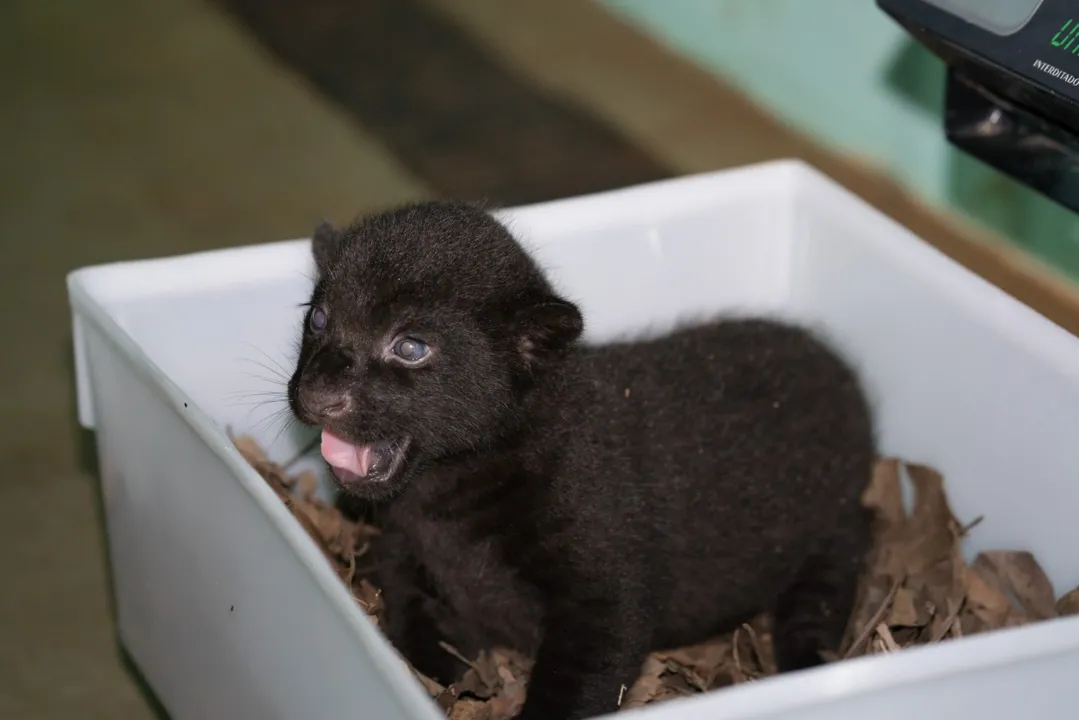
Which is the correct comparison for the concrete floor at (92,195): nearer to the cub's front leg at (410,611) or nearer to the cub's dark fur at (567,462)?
the cub's front leg at (410,611)

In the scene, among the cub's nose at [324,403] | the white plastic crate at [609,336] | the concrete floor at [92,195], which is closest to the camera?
the white plastic crate at [609,336]

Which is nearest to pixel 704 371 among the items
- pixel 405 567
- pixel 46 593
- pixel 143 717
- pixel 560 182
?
pixel 405 567

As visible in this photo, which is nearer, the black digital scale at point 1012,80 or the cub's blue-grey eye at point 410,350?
→ the cub's blue-grey eye at point 410,350

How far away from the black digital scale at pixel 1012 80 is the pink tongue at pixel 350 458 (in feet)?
2.74

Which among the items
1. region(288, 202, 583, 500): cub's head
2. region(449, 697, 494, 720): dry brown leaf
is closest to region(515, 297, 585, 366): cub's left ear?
region(288, 202, 583, 500): cub's head

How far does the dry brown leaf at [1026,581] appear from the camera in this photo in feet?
5.36

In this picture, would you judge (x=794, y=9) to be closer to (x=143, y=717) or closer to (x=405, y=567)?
(x=405, y=567)

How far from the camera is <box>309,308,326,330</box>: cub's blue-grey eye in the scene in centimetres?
146

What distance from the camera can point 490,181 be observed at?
9.96 ft

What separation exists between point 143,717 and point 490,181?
1.52m

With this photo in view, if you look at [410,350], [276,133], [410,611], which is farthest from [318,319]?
[276,133]

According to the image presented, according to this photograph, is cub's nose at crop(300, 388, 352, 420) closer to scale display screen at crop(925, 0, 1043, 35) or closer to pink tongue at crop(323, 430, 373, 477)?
pink tongue at crop(323, 430, 373, 477)

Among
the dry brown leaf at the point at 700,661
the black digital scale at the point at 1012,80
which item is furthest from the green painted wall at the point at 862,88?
the dry brown leaf at the point at 700,661

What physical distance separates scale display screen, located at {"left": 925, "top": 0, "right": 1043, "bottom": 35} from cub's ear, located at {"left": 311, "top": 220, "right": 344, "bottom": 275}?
773 millimetres
